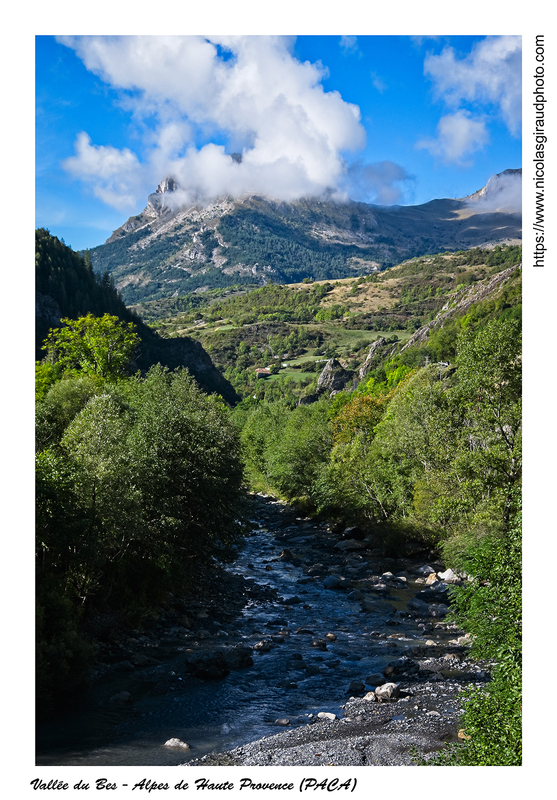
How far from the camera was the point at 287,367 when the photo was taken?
195 metres

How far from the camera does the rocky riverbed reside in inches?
521

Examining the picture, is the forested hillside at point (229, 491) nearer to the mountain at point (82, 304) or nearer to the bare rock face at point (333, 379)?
the mountain at point (82, 304)

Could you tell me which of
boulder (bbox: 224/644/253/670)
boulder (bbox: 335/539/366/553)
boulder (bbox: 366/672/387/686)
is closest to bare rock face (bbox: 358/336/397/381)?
boulder (bbox: 335/539/366/553)

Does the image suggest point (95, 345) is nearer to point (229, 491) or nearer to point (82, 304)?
point (229, 491)

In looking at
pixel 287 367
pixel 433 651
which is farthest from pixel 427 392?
pixel 287 367

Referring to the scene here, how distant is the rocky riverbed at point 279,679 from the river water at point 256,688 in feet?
0.19

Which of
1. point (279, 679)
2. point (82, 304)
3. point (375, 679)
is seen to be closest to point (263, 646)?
point (279, 679)

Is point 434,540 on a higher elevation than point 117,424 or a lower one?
lower

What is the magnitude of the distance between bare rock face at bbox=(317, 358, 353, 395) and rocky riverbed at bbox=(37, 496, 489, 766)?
10860 cm

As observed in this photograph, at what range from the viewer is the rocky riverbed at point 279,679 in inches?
521

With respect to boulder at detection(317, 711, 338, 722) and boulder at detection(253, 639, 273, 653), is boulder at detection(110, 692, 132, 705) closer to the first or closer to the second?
boulder at detection(317, 711, 338, 722)

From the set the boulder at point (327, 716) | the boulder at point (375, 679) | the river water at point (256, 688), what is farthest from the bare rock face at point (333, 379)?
the boulder at point (327, 716)
